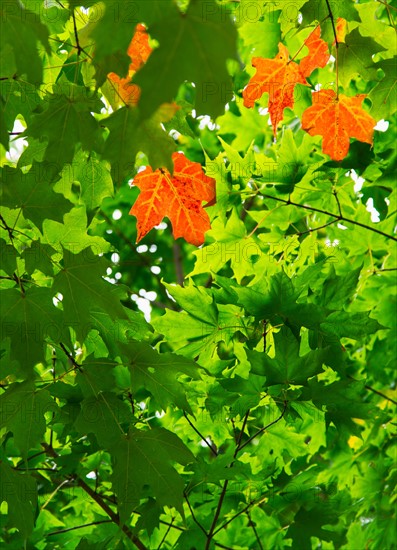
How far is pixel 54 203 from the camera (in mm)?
1397

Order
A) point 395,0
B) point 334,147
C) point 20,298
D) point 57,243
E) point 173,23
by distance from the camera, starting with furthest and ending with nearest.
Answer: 1. point 395,0
2. point 334,147
3. point 57,243
4. point 20,298
5. point 173,23

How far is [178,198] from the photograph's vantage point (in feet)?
5.74

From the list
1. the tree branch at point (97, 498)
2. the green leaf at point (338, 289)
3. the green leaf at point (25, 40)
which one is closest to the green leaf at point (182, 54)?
the green leaf at point (25, 40)

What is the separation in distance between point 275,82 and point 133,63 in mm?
517

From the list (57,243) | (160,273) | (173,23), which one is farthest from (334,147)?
(160,273)

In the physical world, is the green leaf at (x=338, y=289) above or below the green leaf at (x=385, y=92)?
below

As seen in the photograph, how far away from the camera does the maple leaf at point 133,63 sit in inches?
56.0

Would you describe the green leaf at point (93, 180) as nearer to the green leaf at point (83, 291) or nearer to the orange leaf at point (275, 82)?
the green leaf at point (83, 291)

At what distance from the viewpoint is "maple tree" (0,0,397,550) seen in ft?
4.11

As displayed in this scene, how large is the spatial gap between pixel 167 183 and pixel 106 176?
0.63 ft

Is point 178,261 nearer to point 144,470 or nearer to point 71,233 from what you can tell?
point 71,233

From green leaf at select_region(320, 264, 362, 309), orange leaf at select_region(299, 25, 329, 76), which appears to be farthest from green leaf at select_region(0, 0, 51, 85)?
orange leaf at select_region(299, 25, 329, 76)

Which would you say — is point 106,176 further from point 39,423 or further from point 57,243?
point 39,423

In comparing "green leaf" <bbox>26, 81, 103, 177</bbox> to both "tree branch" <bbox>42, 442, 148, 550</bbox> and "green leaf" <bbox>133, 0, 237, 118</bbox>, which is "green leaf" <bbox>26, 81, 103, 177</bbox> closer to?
"green leaf" <bbox>133, 0, 237, 118</bbox>
